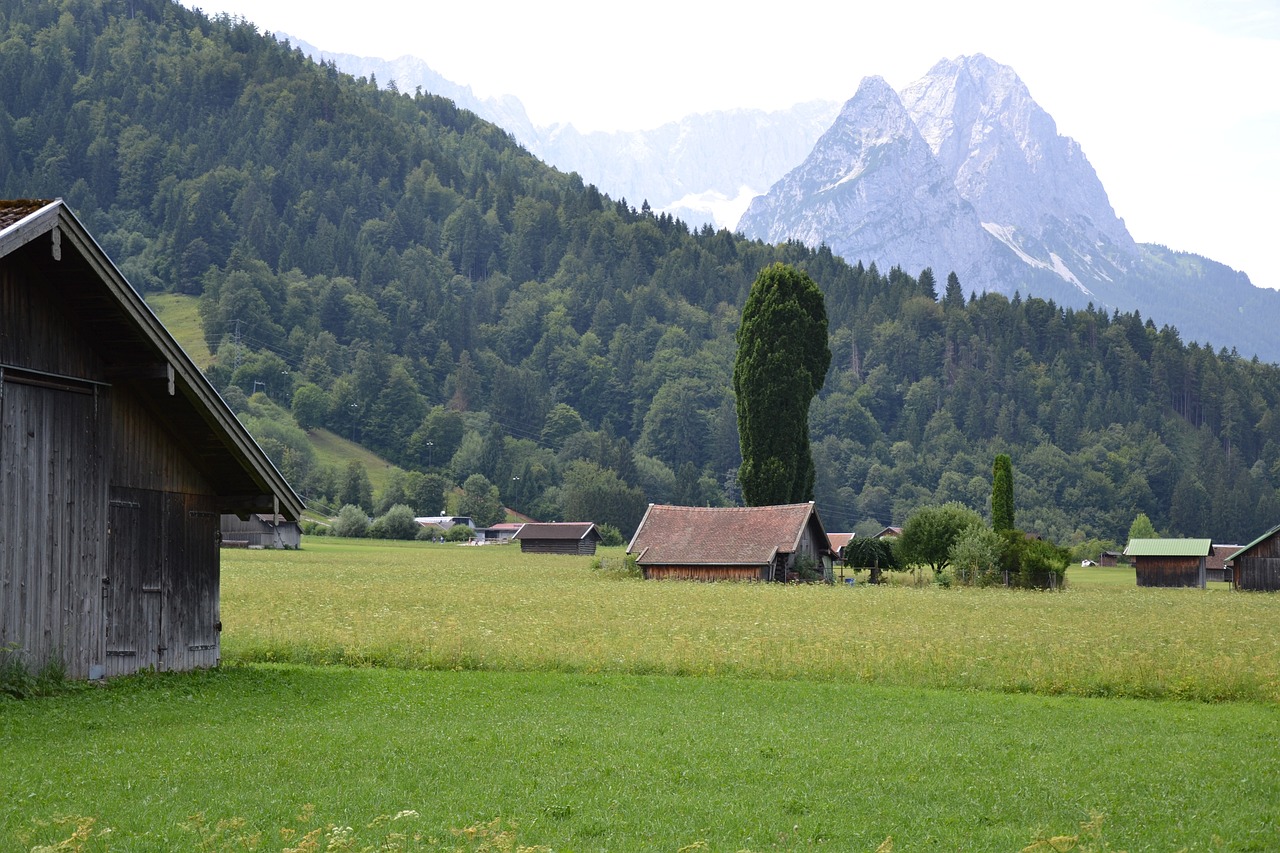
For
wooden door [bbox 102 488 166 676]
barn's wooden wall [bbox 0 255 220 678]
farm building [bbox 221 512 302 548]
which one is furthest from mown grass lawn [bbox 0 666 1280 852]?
farm building [bbox 221 512 302 548]

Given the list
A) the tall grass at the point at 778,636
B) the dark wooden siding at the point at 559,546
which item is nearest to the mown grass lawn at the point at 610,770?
the tall grass at the point at 778,636

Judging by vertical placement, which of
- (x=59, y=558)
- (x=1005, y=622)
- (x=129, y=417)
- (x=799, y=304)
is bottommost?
(x=1005, y=622)

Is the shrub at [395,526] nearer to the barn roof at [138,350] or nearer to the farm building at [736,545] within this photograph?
the farm building at [736,545]

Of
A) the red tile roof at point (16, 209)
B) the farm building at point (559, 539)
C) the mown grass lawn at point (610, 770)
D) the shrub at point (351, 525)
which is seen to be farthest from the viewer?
the shrub at point (351, 525)

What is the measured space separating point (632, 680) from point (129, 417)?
10.5 metres

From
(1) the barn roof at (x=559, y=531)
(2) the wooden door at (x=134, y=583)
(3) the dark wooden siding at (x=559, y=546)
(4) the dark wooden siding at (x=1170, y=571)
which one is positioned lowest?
(4) the dark wooden siding at (x=1170, y=571)

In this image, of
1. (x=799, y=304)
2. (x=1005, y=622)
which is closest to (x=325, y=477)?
(x=799, y=304)

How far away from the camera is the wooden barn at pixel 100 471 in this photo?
19.1 meters

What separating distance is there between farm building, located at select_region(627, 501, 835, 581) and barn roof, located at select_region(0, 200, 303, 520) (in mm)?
49609

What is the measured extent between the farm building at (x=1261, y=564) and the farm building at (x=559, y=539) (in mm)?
62753

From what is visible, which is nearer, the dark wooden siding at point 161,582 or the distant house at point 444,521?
the dark wooden siding at point 161,582

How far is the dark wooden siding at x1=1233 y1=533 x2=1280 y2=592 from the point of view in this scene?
80.6 metres

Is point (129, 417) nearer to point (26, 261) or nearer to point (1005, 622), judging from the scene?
point (26, 261)

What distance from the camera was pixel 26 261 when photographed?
1934 cm
